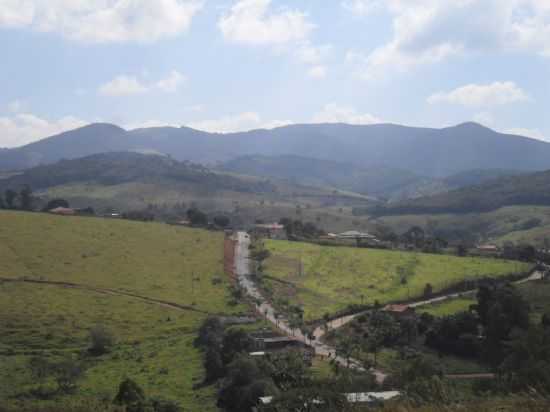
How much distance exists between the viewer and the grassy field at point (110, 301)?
5181 centimetres

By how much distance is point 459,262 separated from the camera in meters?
98.0

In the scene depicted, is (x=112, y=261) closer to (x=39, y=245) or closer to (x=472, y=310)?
(x=39, y=245)

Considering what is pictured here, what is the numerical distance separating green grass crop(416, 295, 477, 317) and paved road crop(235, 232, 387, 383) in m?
17.4

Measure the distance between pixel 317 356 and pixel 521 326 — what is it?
19922mm

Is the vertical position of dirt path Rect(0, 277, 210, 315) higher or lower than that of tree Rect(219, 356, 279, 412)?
higher

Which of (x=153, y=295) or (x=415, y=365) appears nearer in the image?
(x=415, y=365)

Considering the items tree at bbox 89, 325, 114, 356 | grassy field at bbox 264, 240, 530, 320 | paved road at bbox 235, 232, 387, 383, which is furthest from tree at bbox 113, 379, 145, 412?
grassy field at bbox 264, 240, 530, 320

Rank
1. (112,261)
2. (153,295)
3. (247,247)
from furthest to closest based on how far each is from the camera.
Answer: (247,247) < (112,261) < (153,295)

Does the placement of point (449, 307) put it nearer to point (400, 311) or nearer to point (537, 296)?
point (400, 311)

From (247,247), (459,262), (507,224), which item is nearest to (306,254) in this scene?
(247,247)

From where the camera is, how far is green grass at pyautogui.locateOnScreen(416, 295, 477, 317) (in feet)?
243

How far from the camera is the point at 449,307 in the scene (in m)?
76.6

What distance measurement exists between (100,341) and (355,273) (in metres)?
42.1

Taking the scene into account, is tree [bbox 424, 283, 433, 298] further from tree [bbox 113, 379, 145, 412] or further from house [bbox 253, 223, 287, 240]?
tree [bbox 113, 379, 145, 412]
